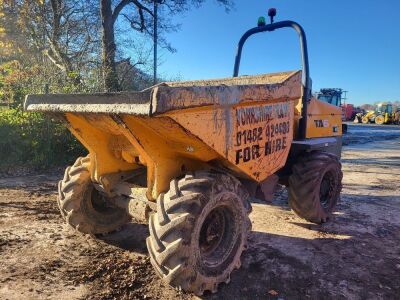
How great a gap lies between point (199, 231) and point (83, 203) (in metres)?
1.59

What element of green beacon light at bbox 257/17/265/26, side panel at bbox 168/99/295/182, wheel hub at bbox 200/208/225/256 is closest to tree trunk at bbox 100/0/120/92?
green beacon light at bbox 257/17/265/26

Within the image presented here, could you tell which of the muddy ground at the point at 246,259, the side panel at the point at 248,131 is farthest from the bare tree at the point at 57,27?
the side panel at the point at 248,131

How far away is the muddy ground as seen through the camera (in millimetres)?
2941

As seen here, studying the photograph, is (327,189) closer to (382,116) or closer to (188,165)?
(188,165)

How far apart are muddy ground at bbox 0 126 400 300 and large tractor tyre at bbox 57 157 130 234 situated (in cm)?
18

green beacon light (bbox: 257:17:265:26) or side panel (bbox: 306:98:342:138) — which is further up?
green beacon light (bbox: 257:17:265:26)

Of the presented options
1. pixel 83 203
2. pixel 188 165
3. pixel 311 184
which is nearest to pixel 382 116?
pixel 311 184

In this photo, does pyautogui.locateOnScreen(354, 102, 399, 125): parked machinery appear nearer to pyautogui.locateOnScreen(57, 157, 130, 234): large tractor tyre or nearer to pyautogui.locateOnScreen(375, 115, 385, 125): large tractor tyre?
pyautogui.locateOnScreen(375, 115, 385, 125): large tractor tyre

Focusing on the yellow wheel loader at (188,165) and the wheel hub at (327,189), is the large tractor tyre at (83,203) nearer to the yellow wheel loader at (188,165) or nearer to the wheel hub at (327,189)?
the yellow wheel loader at (188,165)

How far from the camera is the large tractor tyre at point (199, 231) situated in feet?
8.48

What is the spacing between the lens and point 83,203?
12.4 feet

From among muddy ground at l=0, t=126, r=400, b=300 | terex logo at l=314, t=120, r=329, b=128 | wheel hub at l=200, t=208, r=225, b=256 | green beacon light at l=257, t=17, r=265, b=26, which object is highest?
green beacon light at l=257, t=17, r=265, b=26

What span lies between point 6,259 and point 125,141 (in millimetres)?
1546

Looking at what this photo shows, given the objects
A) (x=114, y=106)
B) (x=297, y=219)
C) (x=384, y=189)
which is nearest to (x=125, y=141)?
(x=114, y=106)
